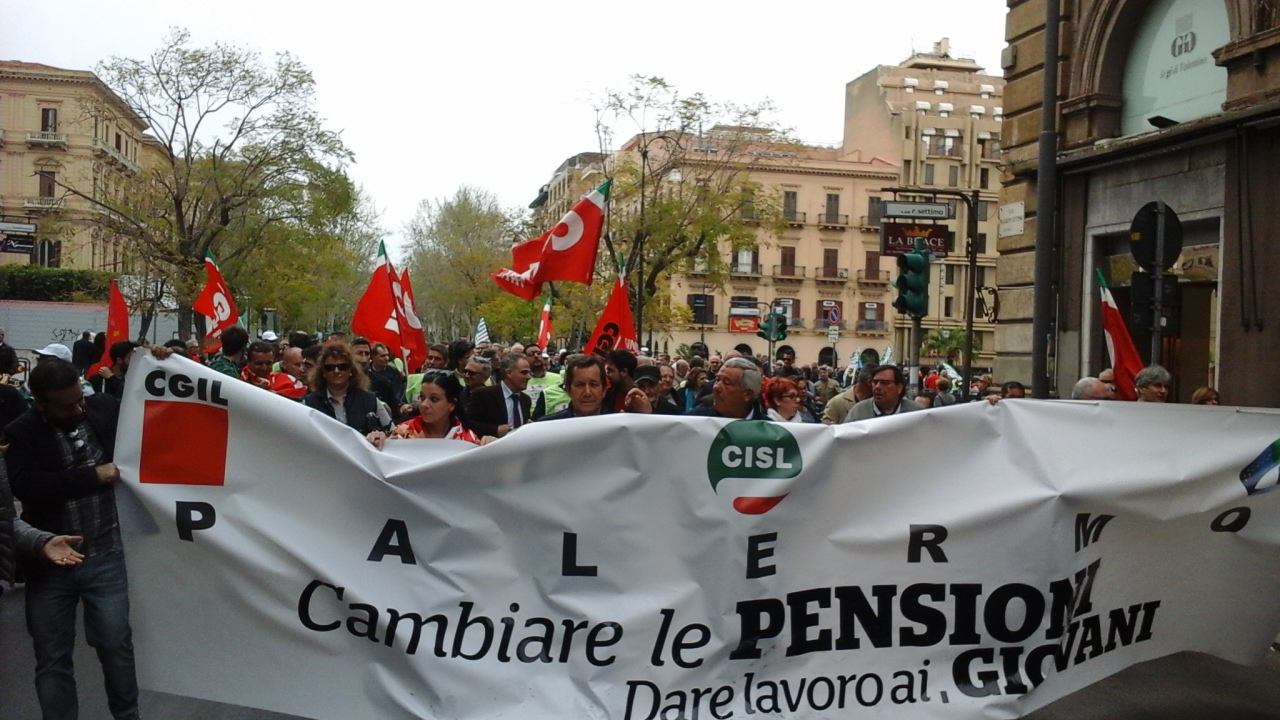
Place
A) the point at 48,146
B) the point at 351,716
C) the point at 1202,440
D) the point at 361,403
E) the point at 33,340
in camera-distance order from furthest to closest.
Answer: the point at 48,146 < the point at 33,340 < the point at 361,403 < the point at 1202,440 < the point at 351,716

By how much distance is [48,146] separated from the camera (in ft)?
221

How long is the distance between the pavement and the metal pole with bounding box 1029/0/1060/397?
5721 mm

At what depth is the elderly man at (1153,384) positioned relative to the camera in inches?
363

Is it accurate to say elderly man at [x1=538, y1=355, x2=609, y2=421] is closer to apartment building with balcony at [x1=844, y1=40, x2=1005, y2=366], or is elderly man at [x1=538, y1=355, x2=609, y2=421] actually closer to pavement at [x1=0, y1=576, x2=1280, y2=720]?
pavement at [x1=0, y1=576, x2=1280, y2=720]

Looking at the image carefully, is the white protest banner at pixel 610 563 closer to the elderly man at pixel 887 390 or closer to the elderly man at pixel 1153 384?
the elderly man at pixel 887 390

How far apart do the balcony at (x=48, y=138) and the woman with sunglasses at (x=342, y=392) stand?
215 ft

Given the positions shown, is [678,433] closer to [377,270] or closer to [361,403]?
[361,403]

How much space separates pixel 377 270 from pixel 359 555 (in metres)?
8.91

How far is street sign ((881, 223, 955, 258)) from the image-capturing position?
13.6 meters

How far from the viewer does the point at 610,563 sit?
531 cm

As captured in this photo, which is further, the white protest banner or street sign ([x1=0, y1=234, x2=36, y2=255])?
street sign ([x1=0, y1=234, x2=36, y2=255])

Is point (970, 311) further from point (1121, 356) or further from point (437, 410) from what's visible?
point (437, 410)

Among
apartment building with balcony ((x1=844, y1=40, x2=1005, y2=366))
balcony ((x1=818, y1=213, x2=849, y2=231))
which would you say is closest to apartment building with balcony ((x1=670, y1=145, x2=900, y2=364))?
balcony ((x1=818, y1=213, x2=849, y2=231))

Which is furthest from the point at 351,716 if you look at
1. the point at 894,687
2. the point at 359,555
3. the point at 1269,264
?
the point at 1269,264
